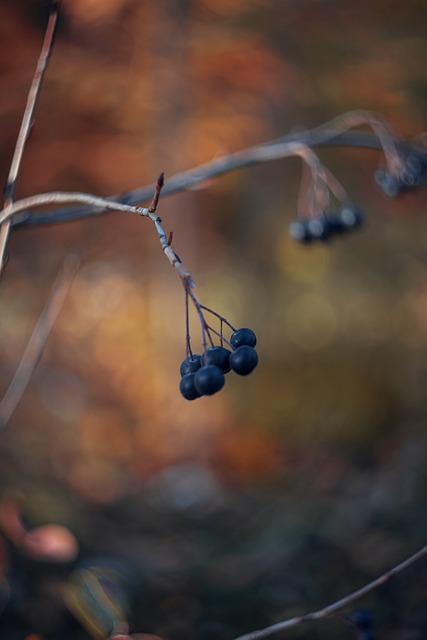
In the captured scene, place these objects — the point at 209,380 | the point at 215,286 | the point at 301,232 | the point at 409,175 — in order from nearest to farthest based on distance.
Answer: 1. the point at 209,380
2. the point at 409,175
3. the point at 301,232
4. the point at 215,286

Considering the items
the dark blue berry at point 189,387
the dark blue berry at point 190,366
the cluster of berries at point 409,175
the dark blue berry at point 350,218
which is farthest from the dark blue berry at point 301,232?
the dark blue berry at point 189,387

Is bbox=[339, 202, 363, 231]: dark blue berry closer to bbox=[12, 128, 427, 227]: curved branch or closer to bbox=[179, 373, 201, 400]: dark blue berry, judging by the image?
bbox=[12, 128, 427, 227]: curved branch

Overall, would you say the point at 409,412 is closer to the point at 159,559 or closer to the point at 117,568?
the point at 159,559

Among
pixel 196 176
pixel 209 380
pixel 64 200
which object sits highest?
pixel 196 176

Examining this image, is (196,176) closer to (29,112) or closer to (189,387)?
(29,112)

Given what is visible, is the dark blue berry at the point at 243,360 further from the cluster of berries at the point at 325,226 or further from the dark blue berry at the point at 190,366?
the cluster of berries at the point at 325,226

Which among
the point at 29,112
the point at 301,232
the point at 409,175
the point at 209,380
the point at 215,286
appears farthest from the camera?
the point at 215,286

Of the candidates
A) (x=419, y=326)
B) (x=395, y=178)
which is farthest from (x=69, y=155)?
(x=395, y=178)

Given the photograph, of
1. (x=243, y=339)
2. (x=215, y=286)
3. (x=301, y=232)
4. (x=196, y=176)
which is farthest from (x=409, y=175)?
(x=215, y=286)
